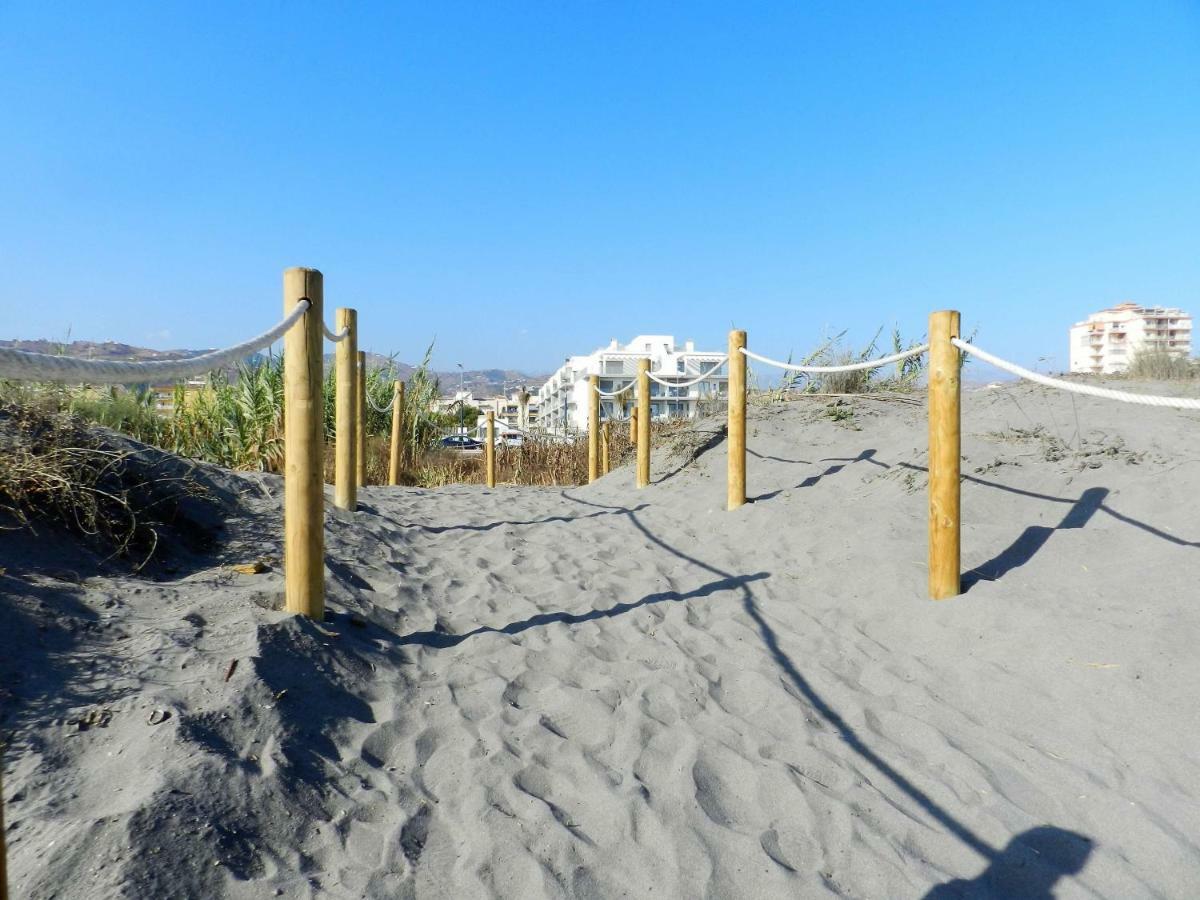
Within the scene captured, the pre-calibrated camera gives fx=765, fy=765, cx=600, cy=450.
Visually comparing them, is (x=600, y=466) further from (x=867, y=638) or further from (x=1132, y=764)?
(x=1132, y=764)

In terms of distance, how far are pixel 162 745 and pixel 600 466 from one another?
860cm

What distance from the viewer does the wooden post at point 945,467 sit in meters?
3.45

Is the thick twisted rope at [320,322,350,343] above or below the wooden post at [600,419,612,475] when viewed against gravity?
above

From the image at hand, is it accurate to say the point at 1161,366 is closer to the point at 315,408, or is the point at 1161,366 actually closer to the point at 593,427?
the point at 593,427

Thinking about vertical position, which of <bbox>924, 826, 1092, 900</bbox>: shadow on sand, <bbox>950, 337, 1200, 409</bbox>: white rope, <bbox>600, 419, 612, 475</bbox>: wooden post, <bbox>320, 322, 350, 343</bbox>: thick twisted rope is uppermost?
<bbox>320, 322, 350, 343</bbox>: thick twisted rope

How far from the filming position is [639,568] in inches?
175

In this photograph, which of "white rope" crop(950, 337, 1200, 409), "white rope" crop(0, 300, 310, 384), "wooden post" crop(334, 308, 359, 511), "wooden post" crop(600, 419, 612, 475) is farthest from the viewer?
"wooden post" crop(600, 419, 612, 475)

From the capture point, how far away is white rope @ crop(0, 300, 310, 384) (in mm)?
1409

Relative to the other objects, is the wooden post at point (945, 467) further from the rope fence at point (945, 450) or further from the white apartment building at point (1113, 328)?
the white apartment building at point (1113, 328)

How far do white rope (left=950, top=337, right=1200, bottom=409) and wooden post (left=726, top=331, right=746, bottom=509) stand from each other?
2378mm

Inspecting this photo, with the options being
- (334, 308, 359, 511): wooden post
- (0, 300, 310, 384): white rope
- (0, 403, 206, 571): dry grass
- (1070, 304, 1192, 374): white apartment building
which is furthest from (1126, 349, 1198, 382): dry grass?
(1070, 304, 1192, 374): white apartment building

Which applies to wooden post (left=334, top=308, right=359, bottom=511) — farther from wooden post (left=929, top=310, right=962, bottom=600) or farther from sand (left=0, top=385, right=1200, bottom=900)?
wooden post (left=929, top=310, right=962, bottom=600)

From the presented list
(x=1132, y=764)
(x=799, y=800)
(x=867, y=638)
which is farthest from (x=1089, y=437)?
(x=799, y=800)

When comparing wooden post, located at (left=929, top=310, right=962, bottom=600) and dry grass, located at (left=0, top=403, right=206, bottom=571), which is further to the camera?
wooden post, located at (left=929, top=310, right=962, bottom=600)
